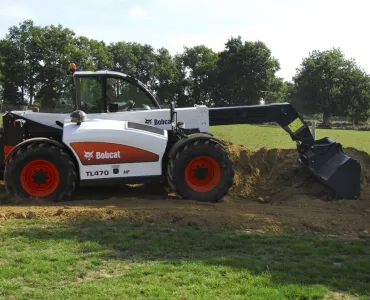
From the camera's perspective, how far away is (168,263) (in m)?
4.91

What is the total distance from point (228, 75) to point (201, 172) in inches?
2644

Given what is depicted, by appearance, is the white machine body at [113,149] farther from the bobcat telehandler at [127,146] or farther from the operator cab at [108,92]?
the operator cab at [108,92]

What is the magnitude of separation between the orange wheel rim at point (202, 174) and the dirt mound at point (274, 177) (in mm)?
968

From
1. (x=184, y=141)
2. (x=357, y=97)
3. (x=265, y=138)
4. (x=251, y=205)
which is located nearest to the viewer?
(x=184, y=141)

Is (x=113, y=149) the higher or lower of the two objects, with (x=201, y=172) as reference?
higher

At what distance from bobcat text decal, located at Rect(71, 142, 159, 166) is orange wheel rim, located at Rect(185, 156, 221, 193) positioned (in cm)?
105

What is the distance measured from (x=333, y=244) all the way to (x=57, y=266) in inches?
145

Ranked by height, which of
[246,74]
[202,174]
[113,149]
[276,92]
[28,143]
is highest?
[246,74]

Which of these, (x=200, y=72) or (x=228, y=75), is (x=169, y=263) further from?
(x=200, y=72)

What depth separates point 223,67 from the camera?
7506 cm

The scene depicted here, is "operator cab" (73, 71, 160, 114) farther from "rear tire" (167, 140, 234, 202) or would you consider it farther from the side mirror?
"rear tire" (167, 140, 234, 202)

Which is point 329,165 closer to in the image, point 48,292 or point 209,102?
point 48,292

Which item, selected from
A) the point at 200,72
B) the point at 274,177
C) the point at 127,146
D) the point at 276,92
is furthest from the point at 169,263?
the point at 200,72

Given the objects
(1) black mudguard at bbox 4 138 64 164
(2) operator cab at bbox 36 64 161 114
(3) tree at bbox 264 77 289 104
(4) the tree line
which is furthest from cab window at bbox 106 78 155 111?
(3) tree at bbox 264 77 289 104
